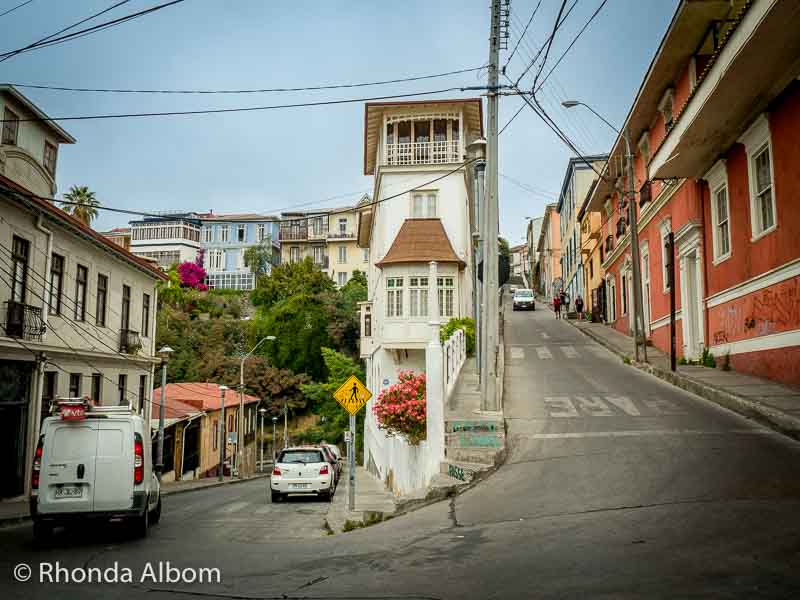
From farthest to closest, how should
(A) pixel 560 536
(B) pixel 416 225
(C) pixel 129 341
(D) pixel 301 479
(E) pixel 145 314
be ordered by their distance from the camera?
(B) pixel 416 225 → (E) pixel 145 314 → (C) pixel 129 341 → (D) pixel 301 479 → (A) pixel 560 536

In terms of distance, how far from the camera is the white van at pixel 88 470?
10.5 metres

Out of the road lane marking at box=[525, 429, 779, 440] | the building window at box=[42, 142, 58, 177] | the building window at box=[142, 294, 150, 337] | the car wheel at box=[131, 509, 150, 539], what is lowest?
the car wheel at box=[131, 509, 150, 539]

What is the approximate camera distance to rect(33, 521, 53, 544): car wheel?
1042cm

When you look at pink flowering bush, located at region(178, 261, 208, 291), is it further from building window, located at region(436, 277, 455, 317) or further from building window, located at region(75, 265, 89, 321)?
building window, located at region(75, 265, 89, 321)

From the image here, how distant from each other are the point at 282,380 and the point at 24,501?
34229mm

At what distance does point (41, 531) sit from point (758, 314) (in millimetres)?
14917

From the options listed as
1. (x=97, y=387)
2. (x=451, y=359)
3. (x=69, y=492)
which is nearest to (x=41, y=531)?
(x=69, y=492)

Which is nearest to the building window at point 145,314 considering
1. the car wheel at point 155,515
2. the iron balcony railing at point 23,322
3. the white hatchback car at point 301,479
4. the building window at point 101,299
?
the building window at point 101,299

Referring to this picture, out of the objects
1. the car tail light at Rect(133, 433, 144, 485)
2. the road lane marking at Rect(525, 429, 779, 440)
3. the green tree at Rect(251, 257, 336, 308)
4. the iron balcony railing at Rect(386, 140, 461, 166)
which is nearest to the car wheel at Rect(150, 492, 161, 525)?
the car tail light at Rect(133, 433, 144, 485)

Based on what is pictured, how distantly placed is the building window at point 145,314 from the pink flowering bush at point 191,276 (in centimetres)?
4352

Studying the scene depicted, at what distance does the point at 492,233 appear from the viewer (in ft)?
49.0

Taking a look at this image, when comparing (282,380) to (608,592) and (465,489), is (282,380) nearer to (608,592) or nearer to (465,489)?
(465,489)

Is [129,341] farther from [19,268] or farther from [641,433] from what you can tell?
Answer: [641,433]

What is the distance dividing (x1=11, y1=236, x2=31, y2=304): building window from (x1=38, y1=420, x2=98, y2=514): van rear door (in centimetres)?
1020
